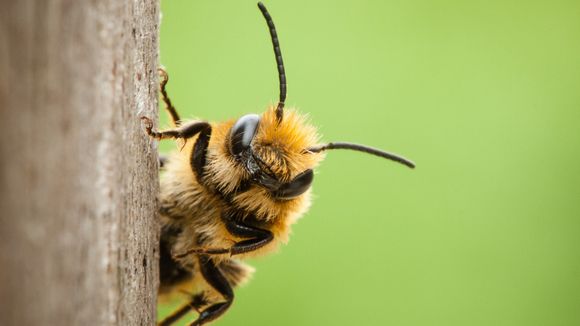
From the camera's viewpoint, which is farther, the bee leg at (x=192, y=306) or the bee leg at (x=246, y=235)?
the bee leg at (x=192, y=306)

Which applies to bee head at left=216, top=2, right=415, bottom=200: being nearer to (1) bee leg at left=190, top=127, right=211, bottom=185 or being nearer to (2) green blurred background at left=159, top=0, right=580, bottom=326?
(1) bee leg at left=190, top=127, right=211, bottom=185

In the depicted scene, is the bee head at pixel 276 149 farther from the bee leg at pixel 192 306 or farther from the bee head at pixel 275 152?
the bee leg at pixel 192 306

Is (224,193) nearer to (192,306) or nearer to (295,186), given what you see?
(295,186)

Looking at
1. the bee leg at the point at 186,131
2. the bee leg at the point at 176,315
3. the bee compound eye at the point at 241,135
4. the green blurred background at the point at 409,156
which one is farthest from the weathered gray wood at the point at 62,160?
the green blurred background at the point at 409,156

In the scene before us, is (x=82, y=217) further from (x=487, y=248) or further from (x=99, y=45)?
(x=487, y=248)

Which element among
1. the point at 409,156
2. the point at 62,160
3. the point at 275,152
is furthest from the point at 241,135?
the point at 409,156

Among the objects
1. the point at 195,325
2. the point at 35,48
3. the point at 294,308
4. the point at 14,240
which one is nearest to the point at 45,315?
the point at 14,240

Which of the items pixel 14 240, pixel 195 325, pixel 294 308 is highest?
pixel 14 240

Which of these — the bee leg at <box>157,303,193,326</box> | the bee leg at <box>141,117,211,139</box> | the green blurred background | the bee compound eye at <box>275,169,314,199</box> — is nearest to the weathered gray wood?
the bee leg at <box>141,117,211,139</box>
